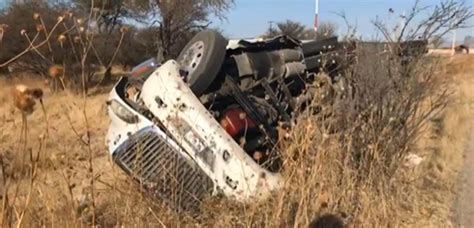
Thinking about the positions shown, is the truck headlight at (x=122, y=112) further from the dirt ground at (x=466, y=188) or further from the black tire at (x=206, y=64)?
the dirt ground at (x=466, y=188)

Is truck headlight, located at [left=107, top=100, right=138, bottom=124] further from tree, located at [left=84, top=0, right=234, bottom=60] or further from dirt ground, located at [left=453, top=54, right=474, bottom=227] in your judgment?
tree, located at [left=84, top=0, right=234, bottom=60]

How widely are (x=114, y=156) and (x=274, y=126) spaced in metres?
1.50

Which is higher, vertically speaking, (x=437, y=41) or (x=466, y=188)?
(x=437, y=41)

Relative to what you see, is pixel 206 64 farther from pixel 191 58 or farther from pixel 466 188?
pixel 466 188

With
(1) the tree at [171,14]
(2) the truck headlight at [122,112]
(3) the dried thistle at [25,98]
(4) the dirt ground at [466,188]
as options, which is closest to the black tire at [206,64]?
(2) the truck headlight at [122,112]

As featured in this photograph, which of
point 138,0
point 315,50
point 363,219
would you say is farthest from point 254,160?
point 138,0

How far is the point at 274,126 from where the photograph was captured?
632cm

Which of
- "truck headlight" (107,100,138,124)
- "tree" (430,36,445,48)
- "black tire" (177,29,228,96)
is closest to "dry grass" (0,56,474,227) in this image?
"truck headlight" (107,100,138,124)

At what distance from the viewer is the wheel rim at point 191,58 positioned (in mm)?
6363

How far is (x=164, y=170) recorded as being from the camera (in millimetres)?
5184

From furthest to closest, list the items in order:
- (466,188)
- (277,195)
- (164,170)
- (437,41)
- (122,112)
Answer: (466,188) < (437,41) < (122,112) < (164,170) < (277,195)

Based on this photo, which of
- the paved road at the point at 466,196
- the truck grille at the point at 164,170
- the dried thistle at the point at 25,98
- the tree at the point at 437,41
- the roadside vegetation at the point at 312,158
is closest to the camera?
the dried thistle at the point at 25,98

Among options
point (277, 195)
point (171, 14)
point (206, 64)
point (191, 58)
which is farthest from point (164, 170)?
point (171, 14)

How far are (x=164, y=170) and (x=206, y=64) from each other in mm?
1419
